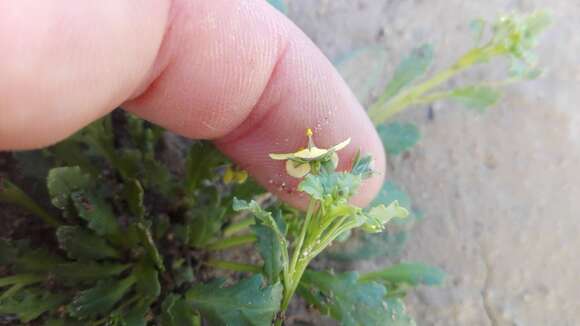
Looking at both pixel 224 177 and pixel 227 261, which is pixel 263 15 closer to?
pixel 224 177

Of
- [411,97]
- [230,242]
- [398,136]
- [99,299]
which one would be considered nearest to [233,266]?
[230,242]

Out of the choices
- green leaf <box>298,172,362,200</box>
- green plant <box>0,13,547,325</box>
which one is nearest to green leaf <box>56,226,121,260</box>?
green plant <box>0,13,547,325</box>

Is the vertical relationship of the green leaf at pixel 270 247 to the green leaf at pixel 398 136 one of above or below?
above

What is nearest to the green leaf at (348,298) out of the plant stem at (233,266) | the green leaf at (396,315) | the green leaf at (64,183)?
the green leaf at (396,315)

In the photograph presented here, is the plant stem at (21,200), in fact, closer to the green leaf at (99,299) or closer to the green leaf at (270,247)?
the green leaf at (99,299)

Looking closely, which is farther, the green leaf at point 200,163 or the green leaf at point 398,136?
the green leaf at point 398,136

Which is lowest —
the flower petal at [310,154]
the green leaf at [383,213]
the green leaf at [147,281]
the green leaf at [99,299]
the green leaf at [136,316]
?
the green leaf at [136,316]
